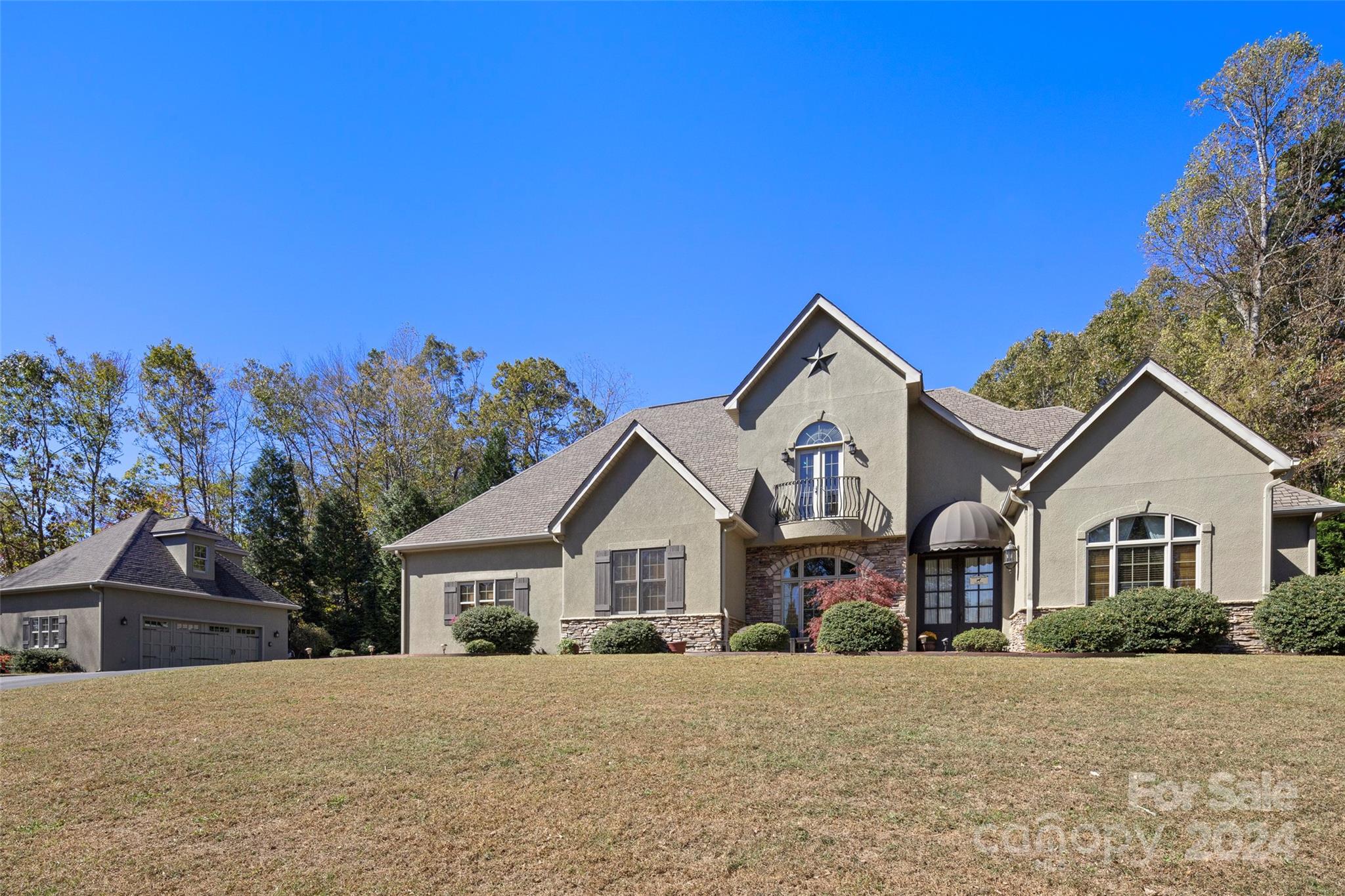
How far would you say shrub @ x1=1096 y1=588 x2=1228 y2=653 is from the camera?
1571cm

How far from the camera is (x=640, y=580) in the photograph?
21516 millimetres

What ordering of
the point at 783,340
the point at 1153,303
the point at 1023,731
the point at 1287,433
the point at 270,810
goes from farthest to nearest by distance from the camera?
the point at 1153,303
the point at 1287,433
the point at 783,340
the point at 1023,731
the point at 270,810

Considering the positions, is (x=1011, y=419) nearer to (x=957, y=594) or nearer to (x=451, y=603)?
(x=957, y=594)

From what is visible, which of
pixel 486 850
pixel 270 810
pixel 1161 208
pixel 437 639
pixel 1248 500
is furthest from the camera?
pixel 1161 208

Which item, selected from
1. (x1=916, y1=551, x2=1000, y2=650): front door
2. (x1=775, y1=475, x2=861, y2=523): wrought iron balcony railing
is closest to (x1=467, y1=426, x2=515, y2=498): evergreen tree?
(x1=775, y1=475, x2=861, y2=523): wrought iron balcony railing

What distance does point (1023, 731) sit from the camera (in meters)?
9.58

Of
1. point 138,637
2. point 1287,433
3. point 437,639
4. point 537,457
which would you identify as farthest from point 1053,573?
point 537,457

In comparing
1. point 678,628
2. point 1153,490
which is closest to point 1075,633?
point 1153,490

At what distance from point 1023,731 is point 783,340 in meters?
14.2

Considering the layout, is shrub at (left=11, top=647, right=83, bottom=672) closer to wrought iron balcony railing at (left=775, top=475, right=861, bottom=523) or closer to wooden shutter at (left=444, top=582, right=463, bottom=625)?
wooden shutter at (left=444, top=582, right=463, bottom=625)

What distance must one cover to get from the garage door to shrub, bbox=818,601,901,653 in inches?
836

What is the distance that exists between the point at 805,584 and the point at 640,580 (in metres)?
4.10

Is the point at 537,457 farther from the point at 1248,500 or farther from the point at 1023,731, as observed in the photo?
the point at 1023,731

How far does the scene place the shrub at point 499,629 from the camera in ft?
67.4
